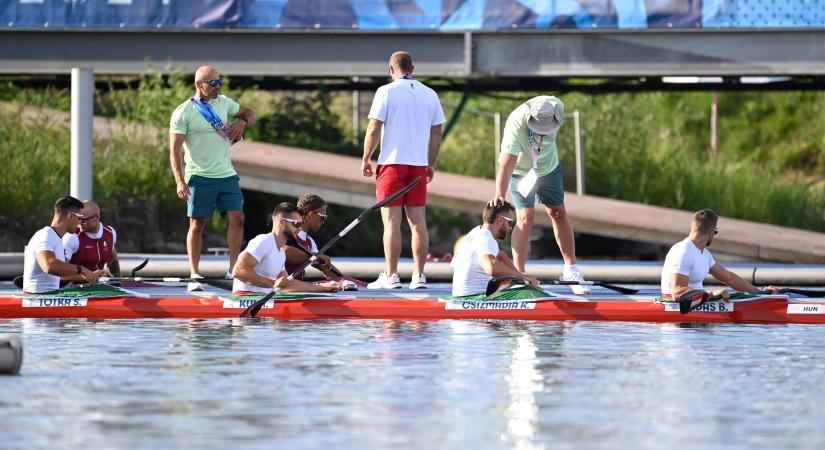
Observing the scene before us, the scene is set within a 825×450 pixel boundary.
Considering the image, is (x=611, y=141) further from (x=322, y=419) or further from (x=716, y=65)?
(x=322, y=419)

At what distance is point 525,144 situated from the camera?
1470cm

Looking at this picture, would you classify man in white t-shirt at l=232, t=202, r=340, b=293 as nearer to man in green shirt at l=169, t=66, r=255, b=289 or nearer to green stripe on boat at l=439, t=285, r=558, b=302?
man in green shirt at l=169, t=66, r=255, b=289

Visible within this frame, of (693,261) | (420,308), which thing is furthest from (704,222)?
(420,308)

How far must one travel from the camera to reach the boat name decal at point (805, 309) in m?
13.7

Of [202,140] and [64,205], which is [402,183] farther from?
[64,205]

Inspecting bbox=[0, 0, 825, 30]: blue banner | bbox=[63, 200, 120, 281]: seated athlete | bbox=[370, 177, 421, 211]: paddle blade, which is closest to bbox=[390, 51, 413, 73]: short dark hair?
bbox=[370, 177, 421, 211]: paddle blade

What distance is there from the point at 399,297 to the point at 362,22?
683 centimetres

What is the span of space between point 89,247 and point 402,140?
278 cm

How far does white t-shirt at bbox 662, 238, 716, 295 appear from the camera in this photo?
13.5m

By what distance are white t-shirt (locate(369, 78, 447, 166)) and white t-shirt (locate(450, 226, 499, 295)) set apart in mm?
1061

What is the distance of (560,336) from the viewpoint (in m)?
12.8

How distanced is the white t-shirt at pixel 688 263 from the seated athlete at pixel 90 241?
467 cm

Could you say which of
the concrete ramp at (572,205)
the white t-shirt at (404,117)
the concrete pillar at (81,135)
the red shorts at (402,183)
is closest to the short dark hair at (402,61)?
the white t-shirt at (404,117)

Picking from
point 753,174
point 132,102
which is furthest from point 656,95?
point 132,102
